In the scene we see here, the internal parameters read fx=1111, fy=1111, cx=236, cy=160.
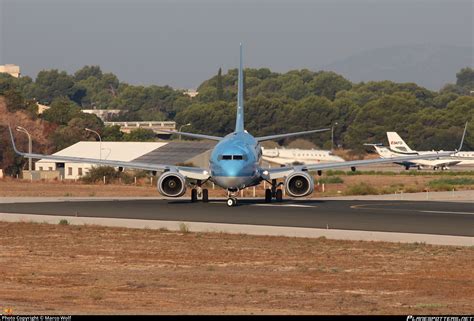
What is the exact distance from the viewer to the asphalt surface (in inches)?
1965

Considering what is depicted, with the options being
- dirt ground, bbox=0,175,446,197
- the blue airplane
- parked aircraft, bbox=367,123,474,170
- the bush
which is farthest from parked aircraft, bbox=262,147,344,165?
the blue airplane

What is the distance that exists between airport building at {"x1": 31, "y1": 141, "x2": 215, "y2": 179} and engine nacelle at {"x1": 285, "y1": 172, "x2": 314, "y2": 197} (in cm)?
4830

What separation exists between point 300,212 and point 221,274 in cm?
2443

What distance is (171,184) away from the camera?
208ft

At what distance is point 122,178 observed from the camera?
10862 cm

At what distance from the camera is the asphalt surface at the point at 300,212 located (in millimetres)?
49906

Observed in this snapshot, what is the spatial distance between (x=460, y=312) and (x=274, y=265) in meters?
10.8

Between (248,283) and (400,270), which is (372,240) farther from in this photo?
(248,283)

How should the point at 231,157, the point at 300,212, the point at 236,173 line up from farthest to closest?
the point at 231,157 → the point at 236,173 → the point at 300,212

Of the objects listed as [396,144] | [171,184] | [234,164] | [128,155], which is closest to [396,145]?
[396,144]

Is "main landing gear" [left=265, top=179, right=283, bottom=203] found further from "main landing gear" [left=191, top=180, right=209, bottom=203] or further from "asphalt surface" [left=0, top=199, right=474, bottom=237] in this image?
"main landing gear" [left=191, top=180, right=209, bottom=203]

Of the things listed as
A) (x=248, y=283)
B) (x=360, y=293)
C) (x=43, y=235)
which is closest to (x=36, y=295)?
(x=248, y=283)

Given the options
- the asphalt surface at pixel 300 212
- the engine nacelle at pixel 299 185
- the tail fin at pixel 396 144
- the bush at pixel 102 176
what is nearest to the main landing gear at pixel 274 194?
the asphalt surface at pixel 300 212

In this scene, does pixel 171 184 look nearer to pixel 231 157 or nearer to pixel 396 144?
pixel 231 157
